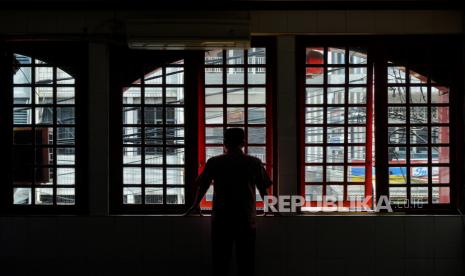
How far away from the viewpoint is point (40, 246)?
5344 millimetres

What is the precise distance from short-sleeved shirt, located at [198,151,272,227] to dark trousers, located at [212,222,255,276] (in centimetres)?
6

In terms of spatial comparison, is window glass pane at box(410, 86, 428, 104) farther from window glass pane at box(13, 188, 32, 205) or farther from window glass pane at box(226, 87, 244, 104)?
window glass pane at box(13, 188, 32, 205)

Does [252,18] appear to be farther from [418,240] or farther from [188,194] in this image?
[418,240]

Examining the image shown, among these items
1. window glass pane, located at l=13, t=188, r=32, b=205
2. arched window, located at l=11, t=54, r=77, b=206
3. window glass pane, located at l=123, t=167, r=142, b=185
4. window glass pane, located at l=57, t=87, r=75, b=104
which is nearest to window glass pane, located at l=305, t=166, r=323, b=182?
window glass pane, located at l=123, t=167, r=142, b=185

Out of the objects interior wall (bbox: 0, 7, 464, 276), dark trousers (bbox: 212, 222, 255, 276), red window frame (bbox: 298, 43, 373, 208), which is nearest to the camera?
dark trousers (bbox: 212, 222, 255, 276)

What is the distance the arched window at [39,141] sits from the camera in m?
5.46

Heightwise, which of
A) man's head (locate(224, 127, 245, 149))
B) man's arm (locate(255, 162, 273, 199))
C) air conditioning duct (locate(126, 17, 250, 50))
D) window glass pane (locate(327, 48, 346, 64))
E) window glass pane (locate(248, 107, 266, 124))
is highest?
air conditioning duct (locate(126, 17, 250, 50))

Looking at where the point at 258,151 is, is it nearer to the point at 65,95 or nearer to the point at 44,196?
the point at 65,95

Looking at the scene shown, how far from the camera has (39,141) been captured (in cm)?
547

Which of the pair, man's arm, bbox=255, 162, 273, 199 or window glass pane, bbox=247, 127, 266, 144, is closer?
man's arm, bbox=255, 162, 273, 199

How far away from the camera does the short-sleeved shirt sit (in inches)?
184

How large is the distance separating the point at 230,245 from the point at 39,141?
2.41 metres

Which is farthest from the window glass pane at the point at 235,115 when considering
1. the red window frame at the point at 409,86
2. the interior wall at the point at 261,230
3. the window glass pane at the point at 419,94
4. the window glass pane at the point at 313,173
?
the window glass pane at the point at 419,94

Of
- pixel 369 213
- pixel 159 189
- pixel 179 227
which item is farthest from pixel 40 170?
pixel 369 213
